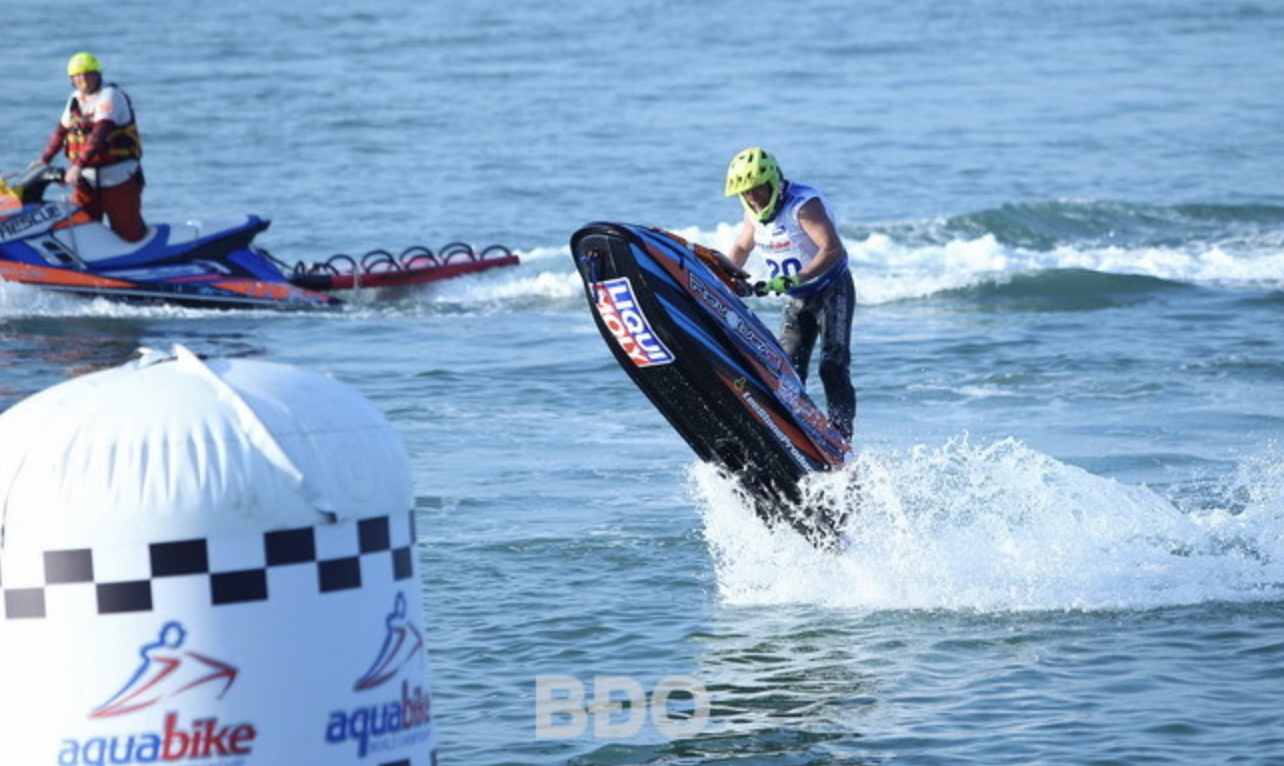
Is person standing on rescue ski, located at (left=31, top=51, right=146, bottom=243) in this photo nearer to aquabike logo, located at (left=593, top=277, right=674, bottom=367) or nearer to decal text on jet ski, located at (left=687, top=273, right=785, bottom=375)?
aquabike logo, located at (left=593, top=277, right=674, bottom=367)

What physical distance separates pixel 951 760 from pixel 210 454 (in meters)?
4.17

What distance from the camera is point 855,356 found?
1748 centimetres

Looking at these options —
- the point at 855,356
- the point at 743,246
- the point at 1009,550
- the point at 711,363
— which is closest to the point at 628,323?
the point at 711,363

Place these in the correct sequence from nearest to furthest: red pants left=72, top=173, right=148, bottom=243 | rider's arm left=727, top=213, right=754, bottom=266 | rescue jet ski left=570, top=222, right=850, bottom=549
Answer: rescue jet ski left=570, top=222, right=850, bottom=549
rider's arm left=727, top=213, right=754, bottom=266
red pants left=72, top=173, right=148, bottom=243

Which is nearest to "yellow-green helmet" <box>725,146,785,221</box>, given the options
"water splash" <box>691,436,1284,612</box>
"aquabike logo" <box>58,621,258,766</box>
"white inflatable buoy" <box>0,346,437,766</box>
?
"water splash" <box>691,436,1284,612</box>

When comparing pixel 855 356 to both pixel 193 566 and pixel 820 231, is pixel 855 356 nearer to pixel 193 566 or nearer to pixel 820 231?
pixel 820 231

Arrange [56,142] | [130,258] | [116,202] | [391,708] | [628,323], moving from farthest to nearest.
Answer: [130,258], [116,202], [56,142], [628,323], [391,708]

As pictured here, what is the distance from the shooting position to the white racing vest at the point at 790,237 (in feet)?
32.3

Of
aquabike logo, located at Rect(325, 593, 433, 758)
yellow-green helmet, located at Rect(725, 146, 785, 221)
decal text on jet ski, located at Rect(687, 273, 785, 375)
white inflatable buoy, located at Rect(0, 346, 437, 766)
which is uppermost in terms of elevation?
yellow-green helmet, located at Rect(725, 146, 785, 221)

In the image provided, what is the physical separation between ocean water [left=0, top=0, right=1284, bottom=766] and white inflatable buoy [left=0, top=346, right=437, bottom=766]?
11.6 ft

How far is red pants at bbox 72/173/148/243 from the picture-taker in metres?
17.7

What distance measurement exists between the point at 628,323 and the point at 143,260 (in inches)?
403

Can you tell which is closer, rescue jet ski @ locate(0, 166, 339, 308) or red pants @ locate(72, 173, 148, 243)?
red pants @ locate(72, 173, 148, 243)

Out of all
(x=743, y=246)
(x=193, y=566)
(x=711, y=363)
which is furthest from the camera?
(x=743, y=246)
